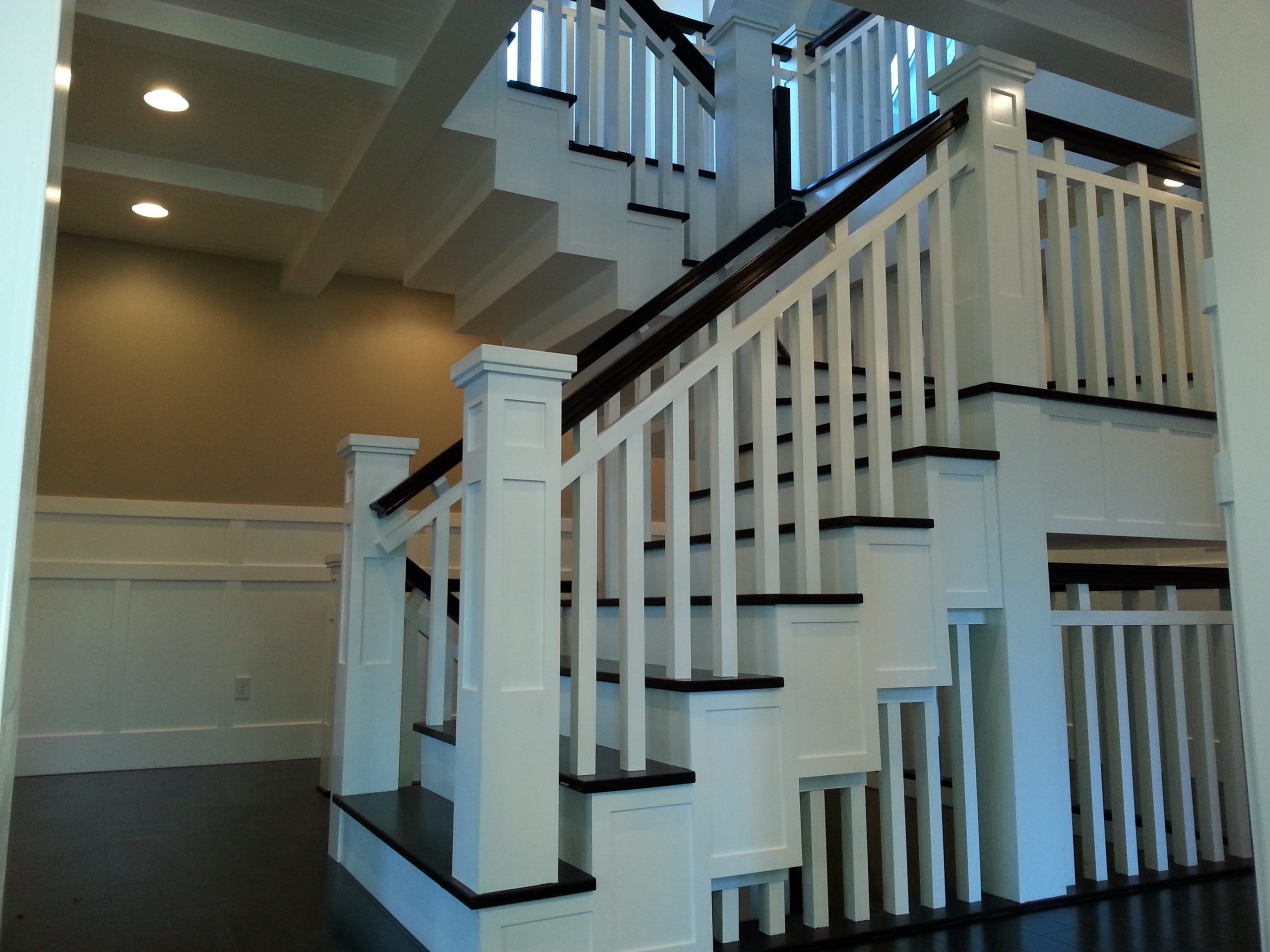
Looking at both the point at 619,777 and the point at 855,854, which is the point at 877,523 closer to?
the point at 855,854

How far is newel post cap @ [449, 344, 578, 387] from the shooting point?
6.18ft

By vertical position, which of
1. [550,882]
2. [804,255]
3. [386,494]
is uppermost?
[804,255]

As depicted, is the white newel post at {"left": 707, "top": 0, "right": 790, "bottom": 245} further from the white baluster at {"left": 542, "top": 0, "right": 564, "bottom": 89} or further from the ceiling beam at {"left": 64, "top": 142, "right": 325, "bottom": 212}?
the ceiling beam at {"left": 64, "top": 142, "right": 325, "bottom": 212}

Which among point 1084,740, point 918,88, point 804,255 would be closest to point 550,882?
point 1084,740

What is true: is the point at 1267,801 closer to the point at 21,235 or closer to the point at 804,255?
the point at 21,235

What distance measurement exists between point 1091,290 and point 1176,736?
136cm

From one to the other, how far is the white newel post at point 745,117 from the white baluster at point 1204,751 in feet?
7.04

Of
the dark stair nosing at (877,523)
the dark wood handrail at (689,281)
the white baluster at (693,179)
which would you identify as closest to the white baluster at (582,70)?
the white baluster at (693,179)

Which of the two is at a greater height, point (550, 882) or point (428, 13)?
point (428, 13)

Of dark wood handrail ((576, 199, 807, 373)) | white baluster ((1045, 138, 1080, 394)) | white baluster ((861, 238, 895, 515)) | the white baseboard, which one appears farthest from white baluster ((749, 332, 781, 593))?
the white baseboard

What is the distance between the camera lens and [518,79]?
11.6 feet

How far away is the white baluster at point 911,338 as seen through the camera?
2.62 m

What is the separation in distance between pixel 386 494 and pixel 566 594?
1.27 meters

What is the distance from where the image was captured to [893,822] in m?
2.34
